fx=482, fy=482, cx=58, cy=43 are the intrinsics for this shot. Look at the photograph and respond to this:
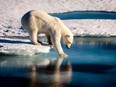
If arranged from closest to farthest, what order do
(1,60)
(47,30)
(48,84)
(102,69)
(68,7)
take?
(48,84) < (102,69) < (1,60) < (47,30) < (68,7)

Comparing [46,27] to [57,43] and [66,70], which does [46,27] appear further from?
[66,70]

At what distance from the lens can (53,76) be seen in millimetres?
12516

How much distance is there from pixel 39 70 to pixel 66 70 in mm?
762

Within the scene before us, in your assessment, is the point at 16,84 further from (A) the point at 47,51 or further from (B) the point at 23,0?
(B) the point at 23,0

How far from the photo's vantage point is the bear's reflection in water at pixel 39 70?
38.7ft

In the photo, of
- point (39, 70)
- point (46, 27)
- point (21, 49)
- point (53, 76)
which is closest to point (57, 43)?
point (46, 27)

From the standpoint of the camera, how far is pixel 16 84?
11.5 m

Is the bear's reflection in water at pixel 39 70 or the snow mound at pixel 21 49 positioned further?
the snow mound at pixel 21 49

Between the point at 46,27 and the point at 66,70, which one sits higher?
the point at 46,27

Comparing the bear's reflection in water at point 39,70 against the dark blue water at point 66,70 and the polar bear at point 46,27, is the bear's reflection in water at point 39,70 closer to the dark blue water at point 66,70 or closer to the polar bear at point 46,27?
the dark blue water at point 66,70

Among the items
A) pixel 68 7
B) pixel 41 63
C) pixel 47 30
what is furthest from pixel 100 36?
pixel 68 7

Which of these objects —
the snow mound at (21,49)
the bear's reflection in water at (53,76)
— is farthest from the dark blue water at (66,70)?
the snow mound at (21,49)

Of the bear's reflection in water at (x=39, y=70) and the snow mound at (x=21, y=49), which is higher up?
the snow mound at (x=21, y=49)

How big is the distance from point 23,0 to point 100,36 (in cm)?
1831
